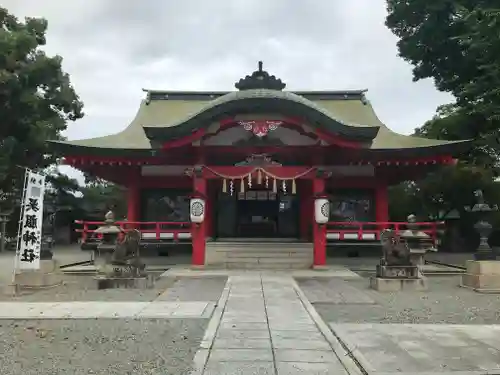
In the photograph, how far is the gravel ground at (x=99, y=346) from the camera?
16.3ft

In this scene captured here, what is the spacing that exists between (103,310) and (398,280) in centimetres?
676

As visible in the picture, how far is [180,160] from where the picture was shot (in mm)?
16484

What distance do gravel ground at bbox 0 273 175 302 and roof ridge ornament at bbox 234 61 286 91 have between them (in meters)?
8.03

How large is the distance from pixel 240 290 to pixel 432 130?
53.7 ft

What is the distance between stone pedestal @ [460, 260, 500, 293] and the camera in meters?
10.8

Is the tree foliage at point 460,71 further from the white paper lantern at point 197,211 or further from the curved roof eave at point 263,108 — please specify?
the white paper lantern at point 197,211

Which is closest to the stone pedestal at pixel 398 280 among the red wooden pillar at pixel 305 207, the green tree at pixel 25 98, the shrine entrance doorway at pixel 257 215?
the red wooden pillar at pixel 305 207

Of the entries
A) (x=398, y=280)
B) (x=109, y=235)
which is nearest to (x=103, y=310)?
(x=109, y=235)

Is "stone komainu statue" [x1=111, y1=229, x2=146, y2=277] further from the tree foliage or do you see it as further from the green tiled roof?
the tree foliage

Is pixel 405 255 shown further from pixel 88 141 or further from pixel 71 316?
pixel 88 141

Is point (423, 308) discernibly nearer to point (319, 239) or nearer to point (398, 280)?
point (398, 280)

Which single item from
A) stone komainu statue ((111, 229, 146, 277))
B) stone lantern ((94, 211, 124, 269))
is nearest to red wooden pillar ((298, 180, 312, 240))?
stone lantern ((94, 211, 124, 269))

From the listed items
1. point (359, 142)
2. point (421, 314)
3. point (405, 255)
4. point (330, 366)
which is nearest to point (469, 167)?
point (359, 142)

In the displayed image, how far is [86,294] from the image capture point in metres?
10.2
